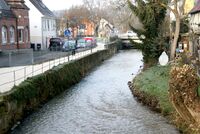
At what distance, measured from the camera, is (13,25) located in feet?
168

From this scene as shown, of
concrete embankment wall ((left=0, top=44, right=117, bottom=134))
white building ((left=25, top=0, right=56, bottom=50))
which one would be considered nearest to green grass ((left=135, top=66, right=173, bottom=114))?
concrete embankment wall ((left=0, top=44, right=117, bottom=134))

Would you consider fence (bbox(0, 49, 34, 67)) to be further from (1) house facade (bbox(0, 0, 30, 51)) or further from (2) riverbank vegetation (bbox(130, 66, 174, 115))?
(2) riverbank vegetation (bbox(130, 66, 174, 115))

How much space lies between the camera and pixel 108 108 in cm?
2367

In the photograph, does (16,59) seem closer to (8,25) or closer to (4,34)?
(4,34)

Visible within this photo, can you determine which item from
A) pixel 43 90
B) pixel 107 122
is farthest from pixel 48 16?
pixel 107 122

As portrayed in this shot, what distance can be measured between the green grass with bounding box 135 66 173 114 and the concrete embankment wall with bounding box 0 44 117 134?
527 centimetres

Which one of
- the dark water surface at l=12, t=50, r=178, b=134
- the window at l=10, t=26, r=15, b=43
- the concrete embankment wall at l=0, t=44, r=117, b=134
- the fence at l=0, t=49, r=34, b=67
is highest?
the window at l=10, t=26, r=15, b=43

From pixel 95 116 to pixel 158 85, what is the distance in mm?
4470

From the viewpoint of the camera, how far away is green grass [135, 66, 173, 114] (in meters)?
21.0

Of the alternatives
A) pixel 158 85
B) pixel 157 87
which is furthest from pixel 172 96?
pixel 158 85

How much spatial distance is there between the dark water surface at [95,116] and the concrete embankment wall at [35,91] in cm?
45

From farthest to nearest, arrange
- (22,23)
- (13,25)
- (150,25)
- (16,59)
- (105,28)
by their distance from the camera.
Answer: (105,28) < (22,23) < (13,25) < (16,59) < (150,25)

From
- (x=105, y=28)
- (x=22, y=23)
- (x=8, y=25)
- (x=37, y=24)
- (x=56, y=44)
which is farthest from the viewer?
(x=105, y=28)

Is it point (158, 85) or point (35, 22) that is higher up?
point (35, 22)
